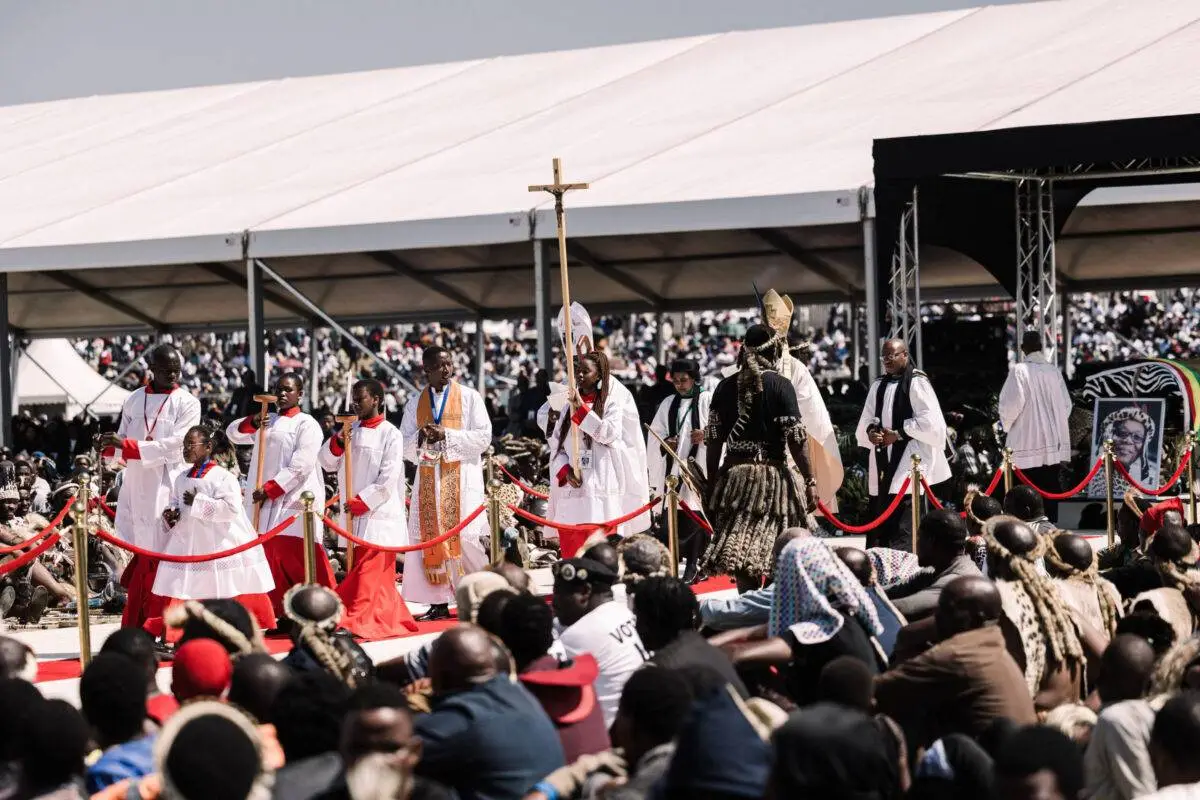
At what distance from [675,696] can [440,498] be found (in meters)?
7.64

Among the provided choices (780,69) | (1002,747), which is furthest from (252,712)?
(780,69)

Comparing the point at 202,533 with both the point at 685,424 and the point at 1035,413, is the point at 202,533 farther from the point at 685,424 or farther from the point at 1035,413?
the point at 1035,413

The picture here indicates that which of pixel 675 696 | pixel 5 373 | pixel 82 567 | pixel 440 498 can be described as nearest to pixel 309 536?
pixel 82 567

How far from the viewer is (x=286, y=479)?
11430 mm

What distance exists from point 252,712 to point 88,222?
1628cm

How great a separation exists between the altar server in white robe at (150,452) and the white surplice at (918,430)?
4721 mm

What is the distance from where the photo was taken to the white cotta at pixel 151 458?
35.7 feet

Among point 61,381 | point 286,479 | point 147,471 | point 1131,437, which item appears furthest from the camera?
point 61,381

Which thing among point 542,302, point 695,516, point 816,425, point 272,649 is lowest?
point 272,649

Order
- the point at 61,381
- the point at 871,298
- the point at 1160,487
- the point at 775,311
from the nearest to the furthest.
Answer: the point at 775,311 → the point at 1160,487 → the point at 871,298 → the point at 61,381

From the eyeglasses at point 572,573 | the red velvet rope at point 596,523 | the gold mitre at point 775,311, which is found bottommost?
the red velvet rope at point 596,523

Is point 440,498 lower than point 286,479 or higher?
lower

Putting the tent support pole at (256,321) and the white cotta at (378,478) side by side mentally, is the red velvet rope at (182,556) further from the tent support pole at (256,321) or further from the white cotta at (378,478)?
the tent support pole at (256,321)

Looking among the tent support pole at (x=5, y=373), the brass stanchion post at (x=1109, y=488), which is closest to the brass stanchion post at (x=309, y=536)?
the brass stanchion post at (x=1109, y=488)
